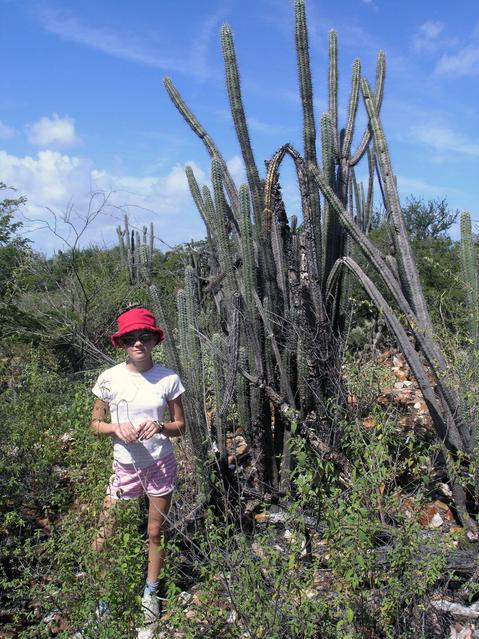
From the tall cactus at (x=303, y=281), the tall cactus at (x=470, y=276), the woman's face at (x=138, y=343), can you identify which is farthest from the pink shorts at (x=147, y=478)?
the tall cactus at (x=470, y=276)

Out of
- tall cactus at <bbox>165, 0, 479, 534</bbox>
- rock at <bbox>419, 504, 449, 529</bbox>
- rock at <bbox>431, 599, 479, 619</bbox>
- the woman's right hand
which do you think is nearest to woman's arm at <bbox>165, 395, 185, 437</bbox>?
the woman's right hand

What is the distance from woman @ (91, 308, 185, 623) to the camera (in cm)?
297

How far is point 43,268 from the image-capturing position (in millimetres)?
7707

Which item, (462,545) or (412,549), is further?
(462,545)

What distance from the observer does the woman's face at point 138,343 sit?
2988 millimetres

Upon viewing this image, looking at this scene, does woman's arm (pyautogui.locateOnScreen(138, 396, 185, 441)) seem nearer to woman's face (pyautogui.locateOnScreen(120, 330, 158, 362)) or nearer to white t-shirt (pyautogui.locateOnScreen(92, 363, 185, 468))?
white t-shirt (pyautogui.locateOnScreen(92, 363, 185, 468))

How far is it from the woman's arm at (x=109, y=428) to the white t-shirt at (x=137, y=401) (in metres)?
0.05

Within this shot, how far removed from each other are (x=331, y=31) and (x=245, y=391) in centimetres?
294

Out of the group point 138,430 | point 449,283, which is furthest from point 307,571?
point 449,283

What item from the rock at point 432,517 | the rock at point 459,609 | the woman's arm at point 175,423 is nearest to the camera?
the rock at point 459,609

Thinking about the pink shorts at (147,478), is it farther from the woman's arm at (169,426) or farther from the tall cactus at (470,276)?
the tall cactus at (470,276)

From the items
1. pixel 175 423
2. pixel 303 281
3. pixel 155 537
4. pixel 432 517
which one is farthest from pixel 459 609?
pixel 303 281

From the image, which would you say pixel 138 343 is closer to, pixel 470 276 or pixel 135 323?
pixel 135 323

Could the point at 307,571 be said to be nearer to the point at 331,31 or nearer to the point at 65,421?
the point at 65,421
